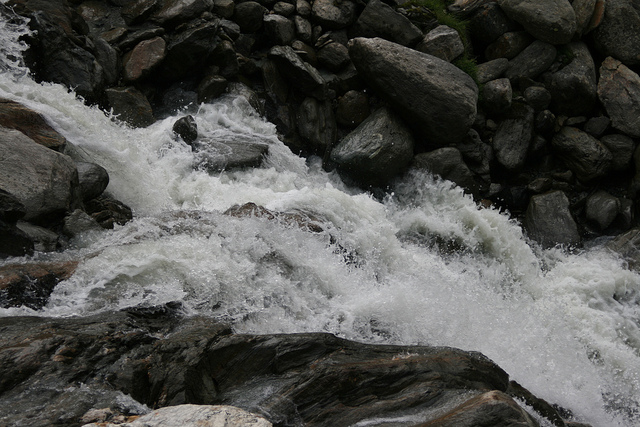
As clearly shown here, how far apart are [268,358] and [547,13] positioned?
1042cm

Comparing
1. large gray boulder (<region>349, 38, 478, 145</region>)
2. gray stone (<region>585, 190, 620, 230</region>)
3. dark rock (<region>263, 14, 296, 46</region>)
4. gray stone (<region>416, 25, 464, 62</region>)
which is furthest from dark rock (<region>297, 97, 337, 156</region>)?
gray stone (<region>585, 190, 620, 230</region>)

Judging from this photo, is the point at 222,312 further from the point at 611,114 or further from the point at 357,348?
the point at 611,114

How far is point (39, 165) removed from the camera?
18.6 ft

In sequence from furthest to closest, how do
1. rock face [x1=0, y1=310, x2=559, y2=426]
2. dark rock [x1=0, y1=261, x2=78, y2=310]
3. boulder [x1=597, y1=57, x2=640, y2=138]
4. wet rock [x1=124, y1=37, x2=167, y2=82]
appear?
boulder [x1=597, y1=57, x2=640, y2=138] → wet rock [x1=124, y1=37, x2=167, y2=82] → dark rock [x1=0, y1=261, x2=78, y2=310] → rock face [x1=0, y1=310, x2=559, y2=426]

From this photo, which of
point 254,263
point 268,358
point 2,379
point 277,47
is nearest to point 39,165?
point 254,263

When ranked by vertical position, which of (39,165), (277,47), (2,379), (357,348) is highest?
(277,47)

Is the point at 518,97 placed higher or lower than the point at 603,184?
higher

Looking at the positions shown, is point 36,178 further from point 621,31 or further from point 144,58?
point 621,31

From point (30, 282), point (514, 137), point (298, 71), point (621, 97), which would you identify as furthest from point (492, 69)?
point (30, 282)

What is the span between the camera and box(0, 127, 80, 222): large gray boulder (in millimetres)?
5344

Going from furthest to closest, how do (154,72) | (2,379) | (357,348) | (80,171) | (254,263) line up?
(154,72) → (80,171) → (254,263) → (357,348) → (2,379)

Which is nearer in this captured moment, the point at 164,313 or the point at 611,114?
the point at 164,313

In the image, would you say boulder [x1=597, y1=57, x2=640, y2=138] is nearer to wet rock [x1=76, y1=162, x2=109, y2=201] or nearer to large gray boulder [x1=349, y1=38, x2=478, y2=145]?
large gray boulder [x1=349, y1=38, x2=478, y2=145]

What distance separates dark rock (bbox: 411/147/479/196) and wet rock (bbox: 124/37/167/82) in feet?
16.6
